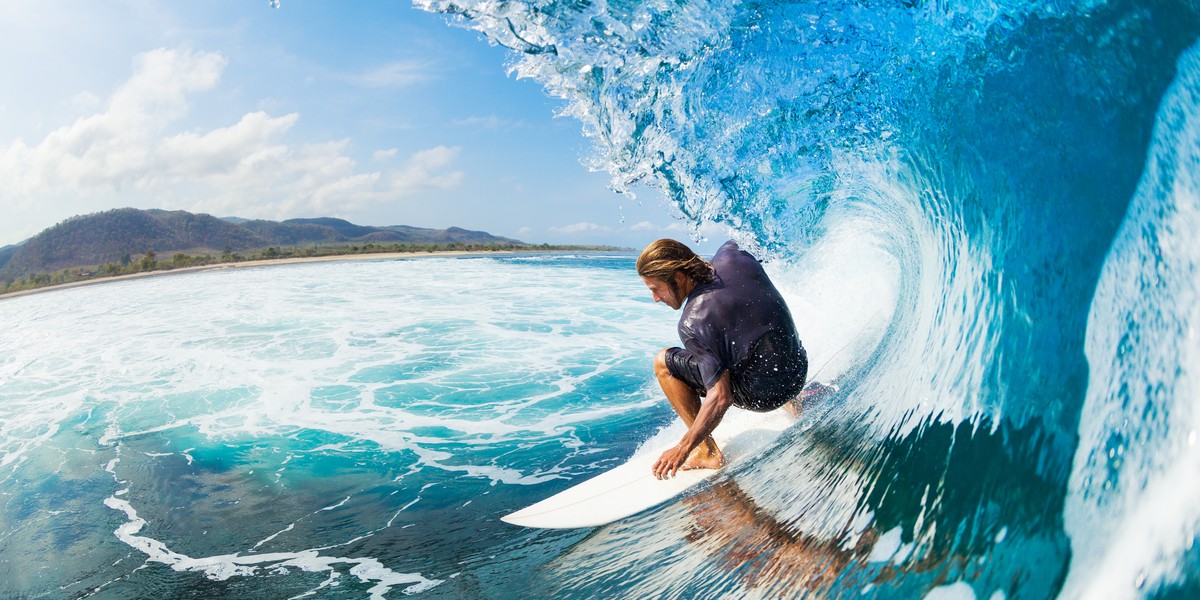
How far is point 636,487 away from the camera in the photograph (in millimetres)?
3086

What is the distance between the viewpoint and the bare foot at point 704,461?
301cm

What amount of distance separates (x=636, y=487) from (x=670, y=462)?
0.32 metres

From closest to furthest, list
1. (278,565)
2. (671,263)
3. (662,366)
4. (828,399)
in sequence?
(671,263), (662,366), (278,565), (828,399)

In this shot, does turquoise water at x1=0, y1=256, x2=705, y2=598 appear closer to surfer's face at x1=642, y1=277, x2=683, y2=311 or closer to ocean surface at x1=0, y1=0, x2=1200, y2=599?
ocean surface at x1=0, y1=0, x2=1200, y2=599

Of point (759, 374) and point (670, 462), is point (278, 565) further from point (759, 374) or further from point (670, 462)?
point (759, 374)

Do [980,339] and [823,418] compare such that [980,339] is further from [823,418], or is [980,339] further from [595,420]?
[595,420]

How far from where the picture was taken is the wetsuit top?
8.80 ft

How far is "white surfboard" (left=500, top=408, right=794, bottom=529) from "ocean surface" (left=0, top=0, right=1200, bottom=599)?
94 millimetres

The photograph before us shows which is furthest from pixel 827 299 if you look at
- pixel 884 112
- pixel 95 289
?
pixel 95 289

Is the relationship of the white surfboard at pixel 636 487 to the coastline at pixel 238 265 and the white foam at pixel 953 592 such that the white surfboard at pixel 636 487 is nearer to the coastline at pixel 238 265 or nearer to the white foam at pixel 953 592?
the white foam at pixel 953 592

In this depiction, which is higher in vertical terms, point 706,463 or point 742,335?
point 742,335

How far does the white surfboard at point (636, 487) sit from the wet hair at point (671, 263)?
38.7 inches

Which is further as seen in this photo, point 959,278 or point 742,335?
point 959,278

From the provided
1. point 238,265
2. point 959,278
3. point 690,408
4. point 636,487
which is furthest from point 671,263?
point 238,265
